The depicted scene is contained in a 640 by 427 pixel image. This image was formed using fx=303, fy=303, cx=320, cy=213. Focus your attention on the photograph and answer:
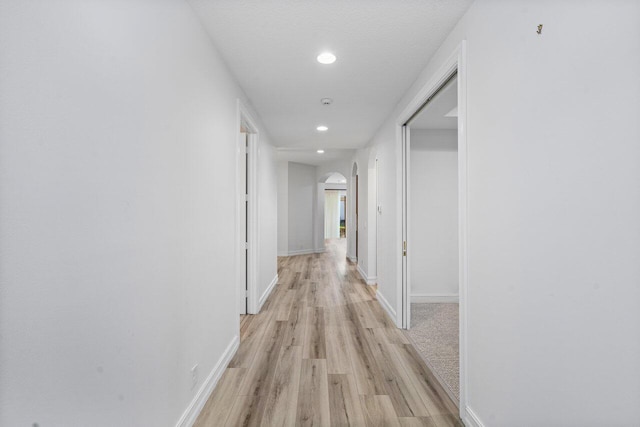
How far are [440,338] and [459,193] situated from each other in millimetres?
1832

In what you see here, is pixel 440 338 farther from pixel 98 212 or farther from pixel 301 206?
pixel 301 206

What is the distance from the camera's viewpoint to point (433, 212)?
176 inches

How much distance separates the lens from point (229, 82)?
2.57 m

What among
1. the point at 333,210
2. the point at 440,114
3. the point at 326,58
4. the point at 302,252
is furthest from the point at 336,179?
the point at 326,58

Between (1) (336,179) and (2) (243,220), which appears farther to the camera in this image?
(1) (336,179)

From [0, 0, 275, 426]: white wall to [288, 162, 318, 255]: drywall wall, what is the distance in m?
6.87

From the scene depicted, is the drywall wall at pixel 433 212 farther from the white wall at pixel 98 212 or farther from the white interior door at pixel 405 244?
the white wall at pixel 98 212

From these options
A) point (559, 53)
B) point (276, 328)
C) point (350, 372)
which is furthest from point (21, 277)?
point (276, 328)

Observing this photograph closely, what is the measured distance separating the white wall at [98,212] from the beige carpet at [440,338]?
5.98 ft

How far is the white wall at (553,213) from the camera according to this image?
0.88 m

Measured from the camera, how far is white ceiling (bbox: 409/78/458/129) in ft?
10.3

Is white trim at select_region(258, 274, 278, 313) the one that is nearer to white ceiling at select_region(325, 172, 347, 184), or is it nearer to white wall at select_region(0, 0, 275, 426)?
white wall at select_region(0, 0, 275, 426)

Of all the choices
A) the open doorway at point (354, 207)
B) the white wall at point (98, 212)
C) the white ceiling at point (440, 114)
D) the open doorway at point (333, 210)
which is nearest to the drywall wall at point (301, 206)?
the open doorway at point (354, 207)

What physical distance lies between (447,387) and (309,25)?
2.65 meters
